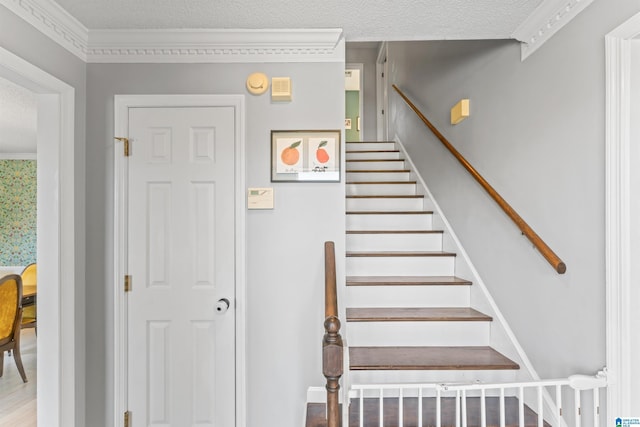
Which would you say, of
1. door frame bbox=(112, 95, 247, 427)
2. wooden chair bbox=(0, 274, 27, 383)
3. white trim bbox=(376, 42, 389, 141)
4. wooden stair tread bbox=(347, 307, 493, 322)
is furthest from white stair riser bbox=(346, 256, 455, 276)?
white trim bbox=(376, 42, 389, 141)

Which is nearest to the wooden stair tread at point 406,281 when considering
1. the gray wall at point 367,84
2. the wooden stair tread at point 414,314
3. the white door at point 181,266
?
A: the wooden stair tread at point 414,314

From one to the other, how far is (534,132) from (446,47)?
4.67ft

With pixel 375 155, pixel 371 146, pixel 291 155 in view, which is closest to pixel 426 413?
pixel 291 155

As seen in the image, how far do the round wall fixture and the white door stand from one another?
178mm

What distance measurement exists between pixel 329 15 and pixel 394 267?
166 centimetres

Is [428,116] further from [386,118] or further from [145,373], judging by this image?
[145,373]

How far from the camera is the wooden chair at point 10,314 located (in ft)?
10.9

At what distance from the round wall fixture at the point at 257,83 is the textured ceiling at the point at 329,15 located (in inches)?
9.8

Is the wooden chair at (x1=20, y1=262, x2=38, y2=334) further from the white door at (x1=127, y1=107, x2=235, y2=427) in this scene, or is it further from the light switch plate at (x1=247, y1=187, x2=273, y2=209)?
the light switch plate at (x1=247, y1=187, x2=273, y2=209)

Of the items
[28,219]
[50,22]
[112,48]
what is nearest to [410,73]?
[112,48]

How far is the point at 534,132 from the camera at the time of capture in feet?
6.54

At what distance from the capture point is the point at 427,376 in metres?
2.07

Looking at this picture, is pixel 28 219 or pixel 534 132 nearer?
pixel 534 132

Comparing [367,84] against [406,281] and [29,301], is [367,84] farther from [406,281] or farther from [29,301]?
[29,301]
